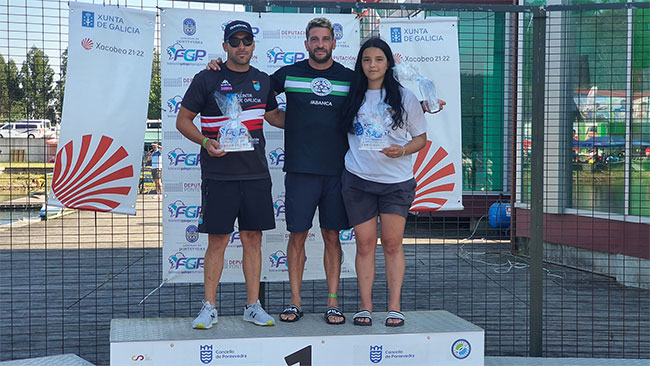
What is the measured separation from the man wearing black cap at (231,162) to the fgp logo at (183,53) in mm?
692

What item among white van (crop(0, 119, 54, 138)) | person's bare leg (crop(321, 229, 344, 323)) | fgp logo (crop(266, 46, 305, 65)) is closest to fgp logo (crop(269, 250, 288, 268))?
person's bare leg (crop(321, 229, 344, 323))

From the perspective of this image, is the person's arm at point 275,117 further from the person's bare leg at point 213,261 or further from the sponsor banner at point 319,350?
the sponsor banner at point 319,350

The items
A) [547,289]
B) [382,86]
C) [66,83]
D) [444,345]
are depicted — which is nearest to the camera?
[444,345]

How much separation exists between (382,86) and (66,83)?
223cm

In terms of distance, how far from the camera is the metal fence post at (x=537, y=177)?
5.48 meters

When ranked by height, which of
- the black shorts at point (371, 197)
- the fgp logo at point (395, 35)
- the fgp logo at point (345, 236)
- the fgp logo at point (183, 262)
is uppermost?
the fgp logo at point (395, 35)

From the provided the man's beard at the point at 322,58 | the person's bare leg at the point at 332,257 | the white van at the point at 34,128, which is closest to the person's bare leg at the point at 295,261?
the person's bare leg at the point at 332,257

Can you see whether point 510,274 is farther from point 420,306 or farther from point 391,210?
point 391,210

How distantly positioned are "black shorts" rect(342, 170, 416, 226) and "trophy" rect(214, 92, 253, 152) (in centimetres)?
71

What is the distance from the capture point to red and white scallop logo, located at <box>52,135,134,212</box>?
5.51 meters

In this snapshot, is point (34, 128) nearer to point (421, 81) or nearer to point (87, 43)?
point (87, 43)

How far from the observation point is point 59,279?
31.8 feet

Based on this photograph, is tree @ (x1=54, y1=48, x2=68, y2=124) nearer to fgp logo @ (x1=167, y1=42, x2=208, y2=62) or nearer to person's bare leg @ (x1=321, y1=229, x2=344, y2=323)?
fgp logo @ (x1=167, y1=42, x2=208, y2=62)

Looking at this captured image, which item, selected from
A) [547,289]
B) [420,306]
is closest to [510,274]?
[547,289]
